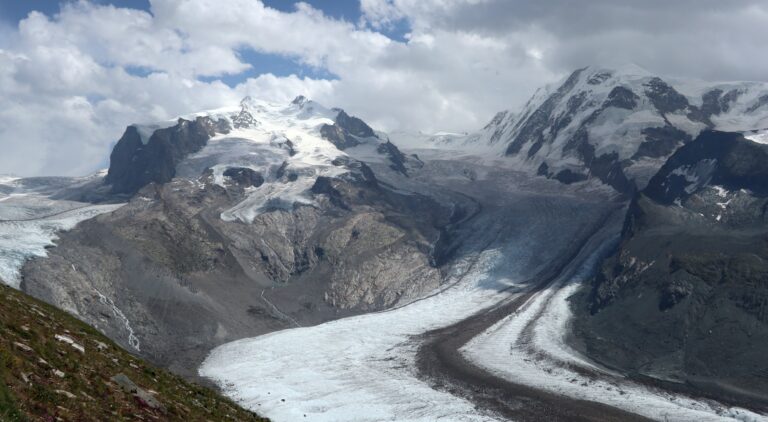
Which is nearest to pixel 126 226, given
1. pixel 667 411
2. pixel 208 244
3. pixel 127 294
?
pixel 208 244

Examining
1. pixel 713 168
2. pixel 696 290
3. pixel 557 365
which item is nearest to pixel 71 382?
pixel 557 365

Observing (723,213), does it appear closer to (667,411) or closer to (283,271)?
(667,411)

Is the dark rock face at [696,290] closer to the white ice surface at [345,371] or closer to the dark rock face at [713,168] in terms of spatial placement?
the dark rock face at [713,168]

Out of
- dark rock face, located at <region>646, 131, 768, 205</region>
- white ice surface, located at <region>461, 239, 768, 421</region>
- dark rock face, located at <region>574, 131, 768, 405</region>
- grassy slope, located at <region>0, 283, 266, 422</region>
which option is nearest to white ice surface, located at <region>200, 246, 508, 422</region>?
white ice surface, located at <region>461, 239, 768, 421</region>

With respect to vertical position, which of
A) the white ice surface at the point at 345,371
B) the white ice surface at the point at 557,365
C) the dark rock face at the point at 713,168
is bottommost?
the white ice surface at the point at 345,371

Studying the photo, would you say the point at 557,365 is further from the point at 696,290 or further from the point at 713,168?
the point at 713,168

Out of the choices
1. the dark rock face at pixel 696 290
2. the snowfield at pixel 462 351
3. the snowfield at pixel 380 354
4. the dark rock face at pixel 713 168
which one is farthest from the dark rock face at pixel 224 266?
the dark rock face at pixel 713 168
